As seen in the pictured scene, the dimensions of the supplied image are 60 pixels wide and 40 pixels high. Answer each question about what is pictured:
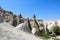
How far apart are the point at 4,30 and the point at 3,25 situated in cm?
90

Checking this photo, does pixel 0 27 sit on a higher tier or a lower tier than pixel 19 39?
higher

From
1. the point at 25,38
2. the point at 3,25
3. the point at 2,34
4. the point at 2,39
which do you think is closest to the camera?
the point at 2,39

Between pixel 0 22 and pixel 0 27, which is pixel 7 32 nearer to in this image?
pixel 0 27

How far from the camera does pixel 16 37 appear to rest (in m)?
9.59

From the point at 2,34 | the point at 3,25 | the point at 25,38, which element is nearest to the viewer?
the point at 2,34

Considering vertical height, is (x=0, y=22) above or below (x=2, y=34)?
above

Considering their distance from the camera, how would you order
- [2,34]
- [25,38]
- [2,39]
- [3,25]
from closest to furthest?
1. [2,39]
2. [2,34]
3. [25,38]
4. [3,25]

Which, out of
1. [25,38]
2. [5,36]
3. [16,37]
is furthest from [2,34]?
[25,38]

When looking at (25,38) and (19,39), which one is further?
(25,38)

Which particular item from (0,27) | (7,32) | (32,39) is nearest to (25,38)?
(32,39)

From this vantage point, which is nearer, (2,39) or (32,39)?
(2,39)

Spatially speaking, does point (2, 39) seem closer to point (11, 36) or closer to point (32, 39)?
point (11, 36)

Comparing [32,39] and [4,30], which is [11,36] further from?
[32,39]

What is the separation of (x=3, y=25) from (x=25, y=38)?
2.02 m
